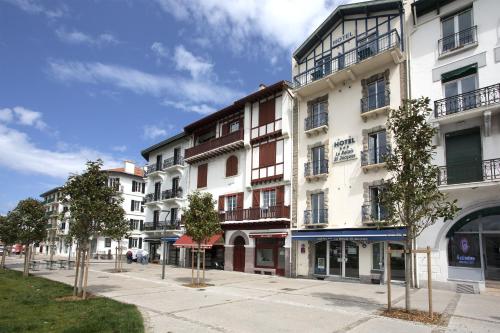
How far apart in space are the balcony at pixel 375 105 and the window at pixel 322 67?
11.5 feet

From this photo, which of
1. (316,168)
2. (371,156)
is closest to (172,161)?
(316,168)

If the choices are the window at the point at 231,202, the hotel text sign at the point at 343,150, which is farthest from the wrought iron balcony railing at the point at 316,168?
the window at the point at 231,202

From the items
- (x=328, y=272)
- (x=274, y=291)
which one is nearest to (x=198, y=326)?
(x=274, y=291)

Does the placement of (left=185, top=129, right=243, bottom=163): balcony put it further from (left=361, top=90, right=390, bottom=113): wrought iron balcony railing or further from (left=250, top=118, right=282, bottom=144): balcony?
(left=361, top=90, right=390, bottom=113): wrought iron balcony railing

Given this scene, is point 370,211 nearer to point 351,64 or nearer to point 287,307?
point 351,64

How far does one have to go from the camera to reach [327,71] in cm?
2381

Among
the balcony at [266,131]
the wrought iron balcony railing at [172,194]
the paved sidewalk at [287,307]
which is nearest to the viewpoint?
the paved sidewalk at [287,307]

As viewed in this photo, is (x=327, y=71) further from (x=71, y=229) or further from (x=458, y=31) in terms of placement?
(x=71, y=229)

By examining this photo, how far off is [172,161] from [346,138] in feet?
63.4

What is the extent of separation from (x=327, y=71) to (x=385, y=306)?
15.4 meters

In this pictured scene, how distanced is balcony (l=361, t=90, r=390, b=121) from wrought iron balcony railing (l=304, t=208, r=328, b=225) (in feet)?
19.3

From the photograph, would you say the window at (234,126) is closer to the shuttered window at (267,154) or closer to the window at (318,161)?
the shuttered window at (267,154)

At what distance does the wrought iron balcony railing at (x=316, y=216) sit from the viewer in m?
22.2

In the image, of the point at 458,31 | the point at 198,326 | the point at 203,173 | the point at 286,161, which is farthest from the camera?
the point at 203,173
